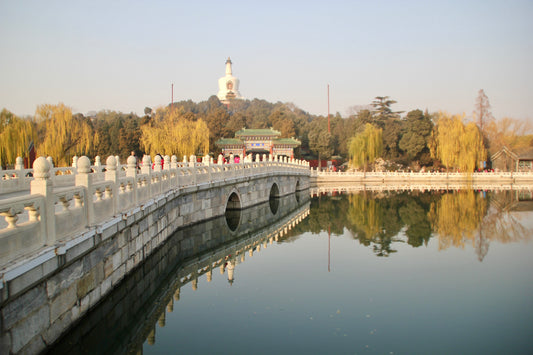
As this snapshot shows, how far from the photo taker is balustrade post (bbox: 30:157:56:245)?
15.5 feet

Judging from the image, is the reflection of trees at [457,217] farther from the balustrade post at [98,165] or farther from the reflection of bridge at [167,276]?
the balustrade post at [98,165]

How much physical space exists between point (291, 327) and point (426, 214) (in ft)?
48.0

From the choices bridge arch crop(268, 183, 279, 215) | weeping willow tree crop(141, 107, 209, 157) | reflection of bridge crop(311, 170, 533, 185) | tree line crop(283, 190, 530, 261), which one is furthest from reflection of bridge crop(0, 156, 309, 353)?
reflection of bridge crop(311, 170, 533, 185)

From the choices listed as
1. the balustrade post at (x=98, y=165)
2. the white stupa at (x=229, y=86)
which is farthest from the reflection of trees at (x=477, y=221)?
the white stupa at (x=229, y=86)

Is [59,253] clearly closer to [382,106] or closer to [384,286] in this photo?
[384,286]

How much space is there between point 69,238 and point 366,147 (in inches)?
1402

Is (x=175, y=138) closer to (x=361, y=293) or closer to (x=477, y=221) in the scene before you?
Answer: (x=477, y=221)

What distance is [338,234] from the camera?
1543 cm

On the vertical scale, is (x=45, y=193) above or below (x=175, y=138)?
below

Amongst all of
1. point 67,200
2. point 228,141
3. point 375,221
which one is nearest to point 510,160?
point 228,141

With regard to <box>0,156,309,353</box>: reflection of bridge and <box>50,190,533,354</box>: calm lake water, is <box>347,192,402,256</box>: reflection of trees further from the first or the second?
<box>0,156,309,353</box>: reflection of bridge

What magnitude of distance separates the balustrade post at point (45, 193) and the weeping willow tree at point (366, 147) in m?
35.5

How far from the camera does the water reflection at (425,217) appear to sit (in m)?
14.2

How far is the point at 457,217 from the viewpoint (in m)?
18.5
